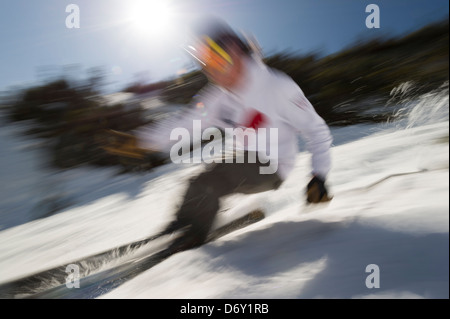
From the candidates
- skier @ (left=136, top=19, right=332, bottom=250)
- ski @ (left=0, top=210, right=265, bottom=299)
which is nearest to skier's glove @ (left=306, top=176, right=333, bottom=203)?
skier @ (left=136, top=19, right=332, bottom=250)

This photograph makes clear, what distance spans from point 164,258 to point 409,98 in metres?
1.71

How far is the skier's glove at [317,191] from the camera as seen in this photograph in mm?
829

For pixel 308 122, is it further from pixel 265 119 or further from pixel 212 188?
pixel 212 188

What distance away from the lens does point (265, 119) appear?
2.88 feet

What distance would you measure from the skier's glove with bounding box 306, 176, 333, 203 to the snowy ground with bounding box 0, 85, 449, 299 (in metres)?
0.06

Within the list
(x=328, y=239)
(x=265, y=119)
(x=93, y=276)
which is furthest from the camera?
(x=93, y=276)

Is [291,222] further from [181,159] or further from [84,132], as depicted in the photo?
[84,132]

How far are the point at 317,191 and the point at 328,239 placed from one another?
0.49 ft

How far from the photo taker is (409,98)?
1.77 meters

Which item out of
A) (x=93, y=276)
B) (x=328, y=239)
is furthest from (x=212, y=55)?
(x=93, y=276)

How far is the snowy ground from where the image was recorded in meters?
0.61

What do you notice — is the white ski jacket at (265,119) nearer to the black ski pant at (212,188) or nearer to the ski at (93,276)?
the black ski pant at (212,188)

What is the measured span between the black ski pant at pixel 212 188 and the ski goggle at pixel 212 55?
29 centimetres
